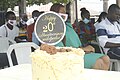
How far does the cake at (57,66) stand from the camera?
1.32 metres

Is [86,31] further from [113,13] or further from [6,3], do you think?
[6,3]

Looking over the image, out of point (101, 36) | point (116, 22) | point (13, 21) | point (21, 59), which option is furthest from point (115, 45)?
point (13, 21)

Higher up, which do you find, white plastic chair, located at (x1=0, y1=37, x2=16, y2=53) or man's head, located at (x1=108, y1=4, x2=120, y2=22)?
man's head, located at (x1=108, y1=4, x2=120, y2=22)

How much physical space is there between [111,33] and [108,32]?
0.05 meters

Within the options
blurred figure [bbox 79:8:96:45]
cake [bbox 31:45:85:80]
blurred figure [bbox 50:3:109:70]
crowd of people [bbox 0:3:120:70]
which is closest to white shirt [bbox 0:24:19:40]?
crowd of people [bbox 0:3:120:70]

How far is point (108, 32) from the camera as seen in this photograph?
4.39m

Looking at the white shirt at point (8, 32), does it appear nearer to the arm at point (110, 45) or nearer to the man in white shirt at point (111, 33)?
the man in white shirt at point (111, 33)

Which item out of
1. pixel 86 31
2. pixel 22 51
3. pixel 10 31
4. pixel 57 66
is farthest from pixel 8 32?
pixel 57 66

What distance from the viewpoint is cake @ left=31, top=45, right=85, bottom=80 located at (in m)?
1.32

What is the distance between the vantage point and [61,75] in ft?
4.36

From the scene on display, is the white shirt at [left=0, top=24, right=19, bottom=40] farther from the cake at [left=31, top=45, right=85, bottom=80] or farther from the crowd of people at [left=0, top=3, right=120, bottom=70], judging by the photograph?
the cake at [left=31, top=45, right=85, bottom=80]

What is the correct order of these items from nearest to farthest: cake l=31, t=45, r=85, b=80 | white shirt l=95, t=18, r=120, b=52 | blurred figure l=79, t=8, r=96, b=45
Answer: cake l=31, t=45, r=85, b=80 → white shirt l=95, t=18, r=120, b=52 → blurred figure l=79, t=8, r=96, b=45

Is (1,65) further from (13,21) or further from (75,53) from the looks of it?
(75,53)

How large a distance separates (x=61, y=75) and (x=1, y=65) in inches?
127
